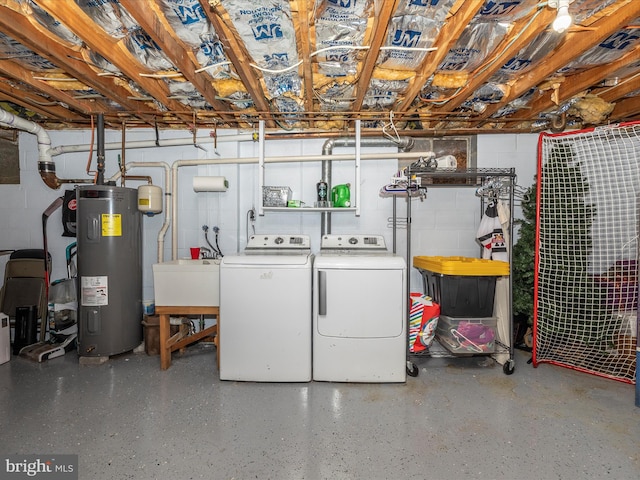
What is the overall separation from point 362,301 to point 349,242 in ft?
2.48

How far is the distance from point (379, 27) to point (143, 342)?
10.6ft

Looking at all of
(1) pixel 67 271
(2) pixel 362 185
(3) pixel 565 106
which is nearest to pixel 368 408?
(2) pixel 362 185

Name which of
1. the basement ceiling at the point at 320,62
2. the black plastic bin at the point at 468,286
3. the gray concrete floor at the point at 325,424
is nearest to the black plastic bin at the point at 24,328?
the gray concrete floor at the point at 325,424

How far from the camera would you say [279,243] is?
3029 mm

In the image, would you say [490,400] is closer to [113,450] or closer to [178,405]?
[178,405]

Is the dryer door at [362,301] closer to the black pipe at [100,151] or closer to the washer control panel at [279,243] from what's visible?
the washer control panel at [279,243]

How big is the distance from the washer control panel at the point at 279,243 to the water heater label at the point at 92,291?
1304 millimetres

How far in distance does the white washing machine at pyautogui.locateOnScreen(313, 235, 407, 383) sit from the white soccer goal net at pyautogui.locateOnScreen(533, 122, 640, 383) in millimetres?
1235

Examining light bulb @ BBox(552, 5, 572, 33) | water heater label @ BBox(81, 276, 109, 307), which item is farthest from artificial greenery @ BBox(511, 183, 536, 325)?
water heater label @ BBox(81, 276, 109, 307)

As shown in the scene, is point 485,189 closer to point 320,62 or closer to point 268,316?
point 320,62

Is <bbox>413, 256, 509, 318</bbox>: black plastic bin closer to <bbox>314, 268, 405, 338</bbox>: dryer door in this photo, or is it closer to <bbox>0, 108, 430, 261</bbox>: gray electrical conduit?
<bbox>314, 268, 405, 338</bbox>: dryer door

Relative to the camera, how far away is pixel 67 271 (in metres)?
3.50

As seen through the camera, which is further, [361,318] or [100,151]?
[100,151]

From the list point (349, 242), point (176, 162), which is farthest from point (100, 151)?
point (349, 242)
